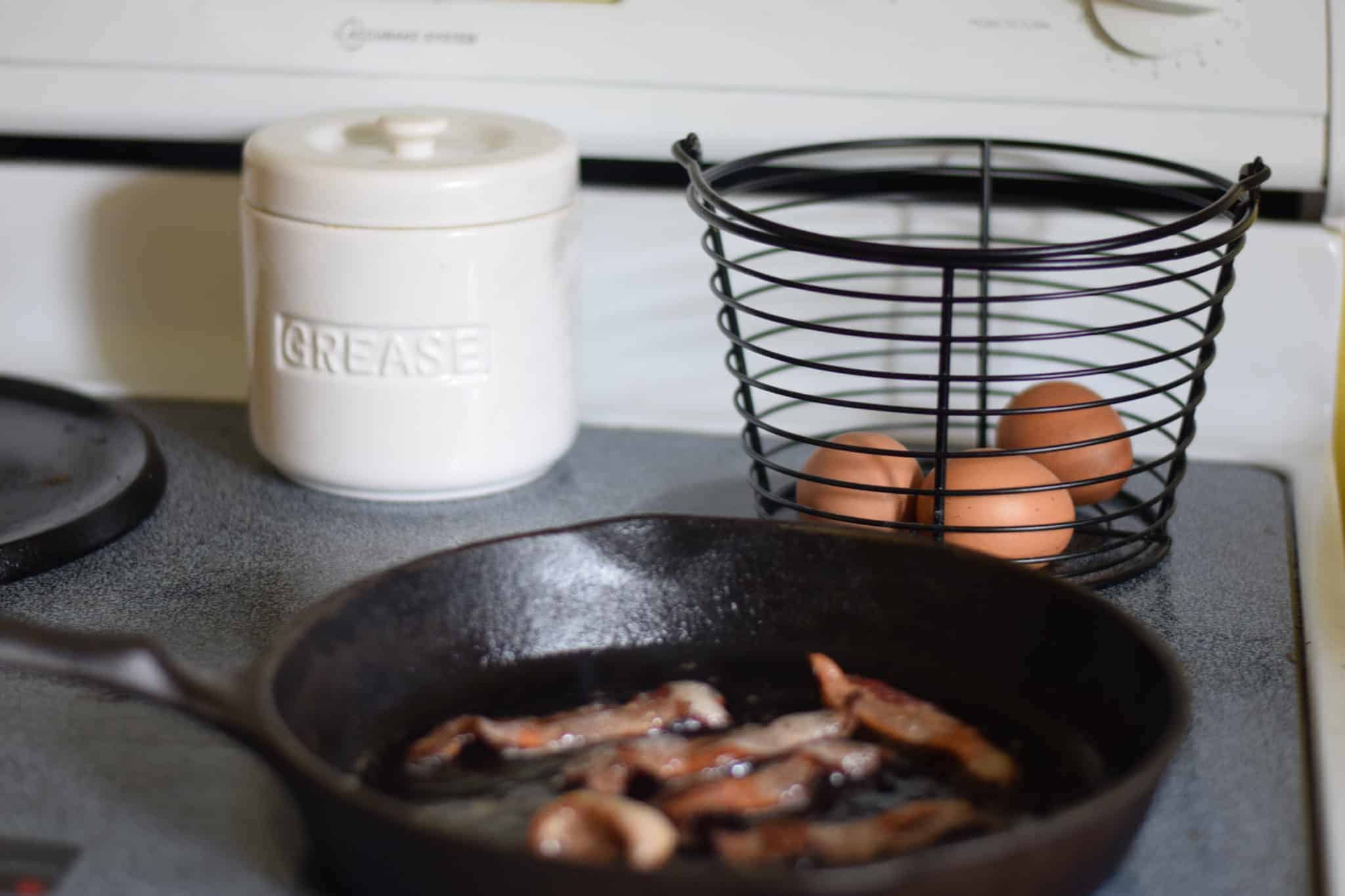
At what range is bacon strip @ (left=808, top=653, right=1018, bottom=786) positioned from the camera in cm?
53

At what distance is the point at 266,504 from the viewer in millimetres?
792

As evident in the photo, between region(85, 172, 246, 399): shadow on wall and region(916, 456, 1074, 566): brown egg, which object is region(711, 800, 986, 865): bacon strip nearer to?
region(916, 456, 1074, 566): brown egg

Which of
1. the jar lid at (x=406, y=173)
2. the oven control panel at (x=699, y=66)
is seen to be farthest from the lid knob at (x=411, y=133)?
the oven control panel at (x=699, y=66)

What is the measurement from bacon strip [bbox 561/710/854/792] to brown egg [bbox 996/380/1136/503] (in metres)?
0.24

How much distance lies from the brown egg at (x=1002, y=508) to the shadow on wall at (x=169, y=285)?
0.51 m

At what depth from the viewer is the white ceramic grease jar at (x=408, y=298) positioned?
0.72 m

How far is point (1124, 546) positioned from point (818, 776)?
30cm

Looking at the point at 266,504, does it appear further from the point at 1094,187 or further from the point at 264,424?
the point at 1094,187

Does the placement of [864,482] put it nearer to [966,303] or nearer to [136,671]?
[966,303]

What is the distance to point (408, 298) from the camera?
28.8 inches

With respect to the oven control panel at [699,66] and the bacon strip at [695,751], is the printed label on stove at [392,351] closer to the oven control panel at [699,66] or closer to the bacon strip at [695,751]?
the oven control panel at [699,66]

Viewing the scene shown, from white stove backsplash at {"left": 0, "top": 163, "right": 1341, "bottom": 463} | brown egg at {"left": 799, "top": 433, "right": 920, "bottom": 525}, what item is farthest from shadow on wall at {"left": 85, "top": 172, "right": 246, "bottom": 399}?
brown egg at {"left": 799, "top": 433, "right": 920, "bottom": 525}

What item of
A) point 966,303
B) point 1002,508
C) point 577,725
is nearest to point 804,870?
point 577,725

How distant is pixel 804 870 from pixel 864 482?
29 cm
